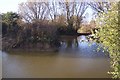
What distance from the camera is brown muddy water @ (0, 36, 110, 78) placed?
5.16m

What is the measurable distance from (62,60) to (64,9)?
3.38 ft

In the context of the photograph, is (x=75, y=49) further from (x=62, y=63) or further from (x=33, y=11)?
(x=33, y=11)

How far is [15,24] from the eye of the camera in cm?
568

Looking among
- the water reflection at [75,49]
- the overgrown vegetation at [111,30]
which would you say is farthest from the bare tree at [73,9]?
the overgrown vegetation at [111,30]

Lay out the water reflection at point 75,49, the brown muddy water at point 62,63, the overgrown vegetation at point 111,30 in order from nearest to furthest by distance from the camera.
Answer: the overgrown vegetation at point 111,30
the brown muddy water at point 62,63
the water reflection at point 75,49

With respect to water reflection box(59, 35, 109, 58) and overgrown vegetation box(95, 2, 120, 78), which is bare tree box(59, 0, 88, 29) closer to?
water reflection box(59, 35, 109, 58)

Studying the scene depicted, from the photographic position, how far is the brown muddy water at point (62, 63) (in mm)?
5156

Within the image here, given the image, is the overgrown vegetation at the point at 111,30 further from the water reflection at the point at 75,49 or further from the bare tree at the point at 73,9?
the bare tree at the point at 73,9

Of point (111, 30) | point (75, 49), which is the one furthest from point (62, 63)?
point (111, 30)

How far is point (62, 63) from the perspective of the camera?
213 inches

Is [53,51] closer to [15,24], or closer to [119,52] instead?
[15,24]

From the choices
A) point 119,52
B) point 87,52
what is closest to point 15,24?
point 87,52

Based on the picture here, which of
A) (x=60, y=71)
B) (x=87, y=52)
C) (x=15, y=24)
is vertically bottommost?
(x=60, y=71)

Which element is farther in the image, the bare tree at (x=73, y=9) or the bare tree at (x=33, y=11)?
the bare tree at (x=33, y=11)
